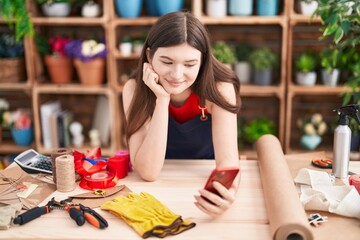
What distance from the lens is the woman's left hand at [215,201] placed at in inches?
50.5

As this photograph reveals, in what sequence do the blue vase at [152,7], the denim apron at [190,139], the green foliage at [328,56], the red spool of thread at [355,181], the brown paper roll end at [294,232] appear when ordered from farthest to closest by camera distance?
the blue vase at [152,7] → the green foliage at [328,56] → the denim apron at [190,139] → the red spool of thread at [355,181] → the brown paper roll end at [294,232]

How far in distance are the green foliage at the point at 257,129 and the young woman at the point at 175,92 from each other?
1420 mm

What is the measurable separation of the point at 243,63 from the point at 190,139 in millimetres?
1373

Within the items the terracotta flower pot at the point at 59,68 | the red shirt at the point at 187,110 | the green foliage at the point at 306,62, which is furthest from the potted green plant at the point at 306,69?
the terracotta flower pot at the point at 59,68

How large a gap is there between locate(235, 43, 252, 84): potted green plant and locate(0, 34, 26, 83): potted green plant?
1558 mm

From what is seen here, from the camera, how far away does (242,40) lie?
136 inches

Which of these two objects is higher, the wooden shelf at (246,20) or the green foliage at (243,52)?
the wooden shelf at (246,20)

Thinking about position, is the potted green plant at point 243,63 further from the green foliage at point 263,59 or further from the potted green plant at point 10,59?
the potted green plant at point 10,59

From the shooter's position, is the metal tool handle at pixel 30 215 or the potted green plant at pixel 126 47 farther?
the potted green plant at pixel 126 47

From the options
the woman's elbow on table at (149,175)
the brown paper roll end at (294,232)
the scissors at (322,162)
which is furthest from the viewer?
the scissors at (322,162)

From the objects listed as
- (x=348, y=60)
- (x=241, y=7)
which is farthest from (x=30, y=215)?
(x=348, y=60)

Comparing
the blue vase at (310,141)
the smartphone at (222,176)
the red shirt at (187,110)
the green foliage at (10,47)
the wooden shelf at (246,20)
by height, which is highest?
the wooden shelf at (246,20)

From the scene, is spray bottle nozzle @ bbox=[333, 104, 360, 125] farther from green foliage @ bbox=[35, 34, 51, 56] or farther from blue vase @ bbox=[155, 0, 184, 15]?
green foliage @ bbox=[35, 34, 51, 56]

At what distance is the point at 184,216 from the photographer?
131 cm
